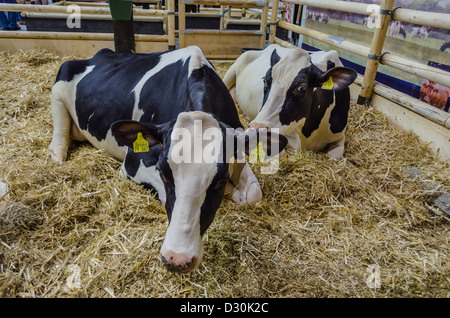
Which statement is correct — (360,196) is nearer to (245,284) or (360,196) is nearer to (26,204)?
(245,284)

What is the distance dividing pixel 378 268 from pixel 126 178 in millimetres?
2009

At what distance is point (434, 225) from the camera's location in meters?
2.66

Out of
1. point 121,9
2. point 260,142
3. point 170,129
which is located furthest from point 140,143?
point 121,9

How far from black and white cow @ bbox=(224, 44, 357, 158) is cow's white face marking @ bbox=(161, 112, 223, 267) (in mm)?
1319

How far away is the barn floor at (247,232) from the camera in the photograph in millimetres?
2012

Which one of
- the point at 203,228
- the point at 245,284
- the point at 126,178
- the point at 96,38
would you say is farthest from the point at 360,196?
the point at 96,38

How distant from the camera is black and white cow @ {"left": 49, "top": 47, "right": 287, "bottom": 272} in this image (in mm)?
1828

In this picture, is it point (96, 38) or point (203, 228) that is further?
point (96, 38)

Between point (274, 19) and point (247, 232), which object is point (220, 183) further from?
point (274, 19)

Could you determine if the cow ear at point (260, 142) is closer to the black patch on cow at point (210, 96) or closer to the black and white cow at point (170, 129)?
the black and white cow at point (170, 129)

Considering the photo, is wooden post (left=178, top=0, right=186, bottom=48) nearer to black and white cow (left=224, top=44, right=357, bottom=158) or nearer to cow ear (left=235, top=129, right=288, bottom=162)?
black and white cow (left=224, top=44, right=357, bottom=158)

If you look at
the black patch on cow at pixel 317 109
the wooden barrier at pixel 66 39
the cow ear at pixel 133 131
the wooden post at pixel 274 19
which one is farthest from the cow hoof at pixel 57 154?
the wooden post at pixel 274 19

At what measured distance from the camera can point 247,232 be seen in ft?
7.93
